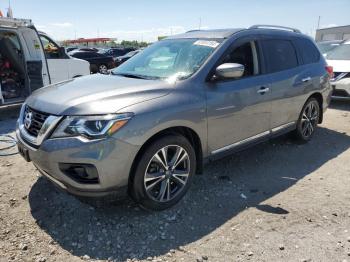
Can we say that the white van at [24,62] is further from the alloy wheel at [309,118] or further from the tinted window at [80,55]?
the tinted window at [80,55]

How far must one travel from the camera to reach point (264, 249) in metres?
2.91

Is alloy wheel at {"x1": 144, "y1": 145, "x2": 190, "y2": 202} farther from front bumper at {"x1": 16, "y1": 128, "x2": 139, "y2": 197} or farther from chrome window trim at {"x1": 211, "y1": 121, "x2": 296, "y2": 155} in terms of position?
chrome window trim at {"x1": 211, "y1": 121, "x2": 296, "y2": 155}

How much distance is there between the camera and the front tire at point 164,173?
316cm

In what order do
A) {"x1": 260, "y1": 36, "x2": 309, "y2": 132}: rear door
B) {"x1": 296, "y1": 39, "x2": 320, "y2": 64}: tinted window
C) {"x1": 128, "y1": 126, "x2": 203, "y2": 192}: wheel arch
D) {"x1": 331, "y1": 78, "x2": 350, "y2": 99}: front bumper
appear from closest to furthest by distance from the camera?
{"x1": 128, "y1": 126, "x2": 203, "y2": 192}: wheel arch < {"x1": 260, "y1": 36, "x2": 309, "y2": 132}: rear door < {"x1": 296, "y1": 39, "x2": 320, "y2": 64}: tinted window < {"x1": 331, "y1": 78, "x2": 350, "y2": 99}: front bumper

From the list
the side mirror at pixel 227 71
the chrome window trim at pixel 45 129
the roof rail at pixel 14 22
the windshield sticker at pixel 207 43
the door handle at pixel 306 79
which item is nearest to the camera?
the chrome window trim at pixel 45 129

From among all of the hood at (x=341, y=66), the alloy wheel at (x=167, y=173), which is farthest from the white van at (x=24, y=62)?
the hood at (x=341, y=66)

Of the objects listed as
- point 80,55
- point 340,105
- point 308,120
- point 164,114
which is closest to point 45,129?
point 164,114

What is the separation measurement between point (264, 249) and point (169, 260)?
0.83 m

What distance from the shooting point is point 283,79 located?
15.4 ft

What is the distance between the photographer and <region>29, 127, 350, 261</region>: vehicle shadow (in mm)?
2967

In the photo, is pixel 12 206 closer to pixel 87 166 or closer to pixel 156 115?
pixel 87 166

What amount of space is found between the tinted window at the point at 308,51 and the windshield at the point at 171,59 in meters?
2.06

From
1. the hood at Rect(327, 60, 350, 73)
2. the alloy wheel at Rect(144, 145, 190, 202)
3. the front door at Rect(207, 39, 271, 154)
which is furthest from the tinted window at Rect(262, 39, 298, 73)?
the hood at Rect(327, 60, 350, 73)

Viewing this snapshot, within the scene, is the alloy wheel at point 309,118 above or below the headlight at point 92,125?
below
